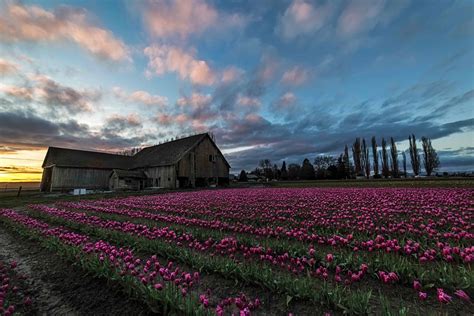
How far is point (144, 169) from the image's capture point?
45.1 meters

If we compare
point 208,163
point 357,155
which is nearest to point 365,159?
point 357,155

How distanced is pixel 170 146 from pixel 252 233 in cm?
4415

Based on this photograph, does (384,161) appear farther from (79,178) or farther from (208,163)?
(79,178)

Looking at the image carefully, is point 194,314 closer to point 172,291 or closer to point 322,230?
point 172,291

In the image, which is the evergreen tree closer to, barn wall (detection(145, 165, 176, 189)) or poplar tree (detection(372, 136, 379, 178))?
poplar tree (detection(372, 136, 379, 178))

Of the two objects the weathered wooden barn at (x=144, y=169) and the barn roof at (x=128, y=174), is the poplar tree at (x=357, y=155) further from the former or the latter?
the barn roof at (x=128, y=174)

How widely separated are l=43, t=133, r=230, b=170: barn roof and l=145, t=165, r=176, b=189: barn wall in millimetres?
939

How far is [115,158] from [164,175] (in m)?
16.4

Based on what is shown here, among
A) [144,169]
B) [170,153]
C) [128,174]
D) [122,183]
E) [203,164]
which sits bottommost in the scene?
[122,183]

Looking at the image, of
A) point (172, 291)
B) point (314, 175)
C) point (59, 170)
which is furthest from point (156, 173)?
point (314, 175)

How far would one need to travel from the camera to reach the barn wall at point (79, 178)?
124 ft

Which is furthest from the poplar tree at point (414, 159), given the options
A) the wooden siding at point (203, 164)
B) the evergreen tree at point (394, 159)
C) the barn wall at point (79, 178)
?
the barn wall at point (79, 178)

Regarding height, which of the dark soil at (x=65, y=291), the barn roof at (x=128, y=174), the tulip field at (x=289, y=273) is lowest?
the dark soil at (x=65, y=291)

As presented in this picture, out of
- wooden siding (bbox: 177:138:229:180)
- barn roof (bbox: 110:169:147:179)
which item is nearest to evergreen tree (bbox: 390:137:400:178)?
wooden siding (bbox: 177:138:229:180)
